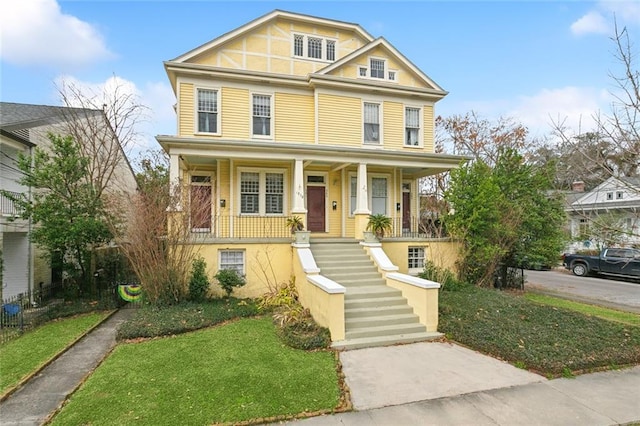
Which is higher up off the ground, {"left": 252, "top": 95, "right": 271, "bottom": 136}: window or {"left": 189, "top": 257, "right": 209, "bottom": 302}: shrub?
{"left": 252, "top": 95, "right": 271, "bottom": 136}: window

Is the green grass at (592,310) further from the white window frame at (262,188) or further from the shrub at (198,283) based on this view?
the shrub at (198,283)

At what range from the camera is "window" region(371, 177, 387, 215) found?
1350 centimetres

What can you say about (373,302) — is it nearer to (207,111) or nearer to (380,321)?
(380,321)

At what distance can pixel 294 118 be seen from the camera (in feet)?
41.8

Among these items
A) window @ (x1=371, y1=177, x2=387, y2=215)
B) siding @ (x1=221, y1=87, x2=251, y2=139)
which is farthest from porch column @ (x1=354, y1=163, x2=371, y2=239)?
siding @ (x1=221, y1=87, x2=251, y2=139)

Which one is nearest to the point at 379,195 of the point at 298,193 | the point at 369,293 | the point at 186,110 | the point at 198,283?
the point at 298,193

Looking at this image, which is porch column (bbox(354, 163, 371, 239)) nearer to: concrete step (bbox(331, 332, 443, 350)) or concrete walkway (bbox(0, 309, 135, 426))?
concrete step (bbox(331, 332, 443, 350))

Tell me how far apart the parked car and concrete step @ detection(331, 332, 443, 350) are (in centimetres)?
1488

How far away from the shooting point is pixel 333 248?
413 inches

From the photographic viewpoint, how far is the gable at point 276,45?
12.0 meters

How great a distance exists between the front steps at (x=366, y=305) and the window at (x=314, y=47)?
26.5 ft

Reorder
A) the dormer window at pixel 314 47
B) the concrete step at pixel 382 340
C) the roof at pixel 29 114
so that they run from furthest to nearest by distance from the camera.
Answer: the dormer window at pixel 314 47 < the roof at pixel 29 114 < the concrete step at pixel 382 340

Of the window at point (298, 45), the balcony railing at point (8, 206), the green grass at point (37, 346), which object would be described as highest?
the window at point (298, 45)

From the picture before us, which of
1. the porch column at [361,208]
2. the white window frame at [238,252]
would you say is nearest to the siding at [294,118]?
the porch column at [361,208]
